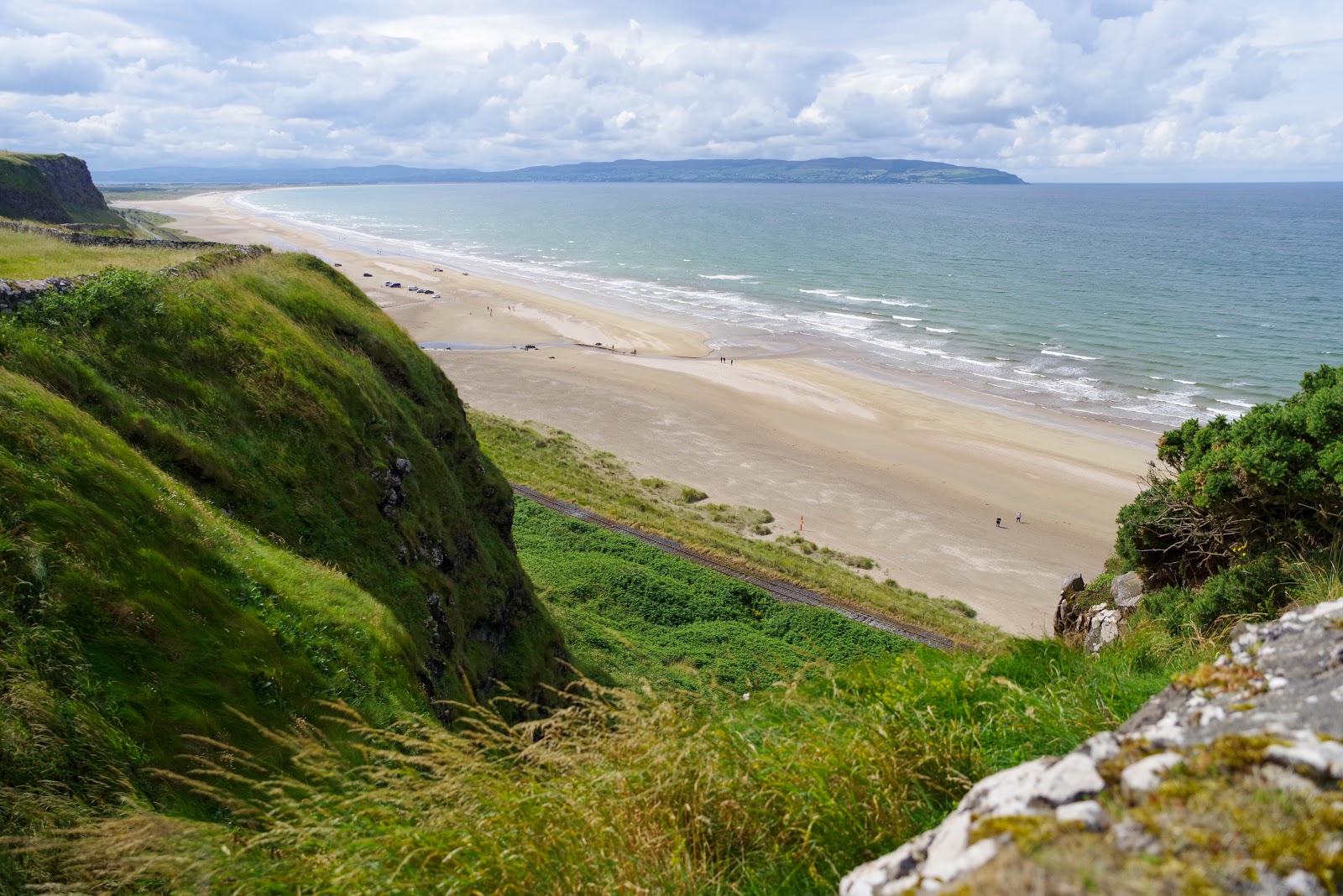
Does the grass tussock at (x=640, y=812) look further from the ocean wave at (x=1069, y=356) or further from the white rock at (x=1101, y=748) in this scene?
the ocean wave at (x=1069, y=356)

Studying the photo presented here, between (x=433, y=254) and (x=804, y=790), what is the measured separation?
479ft

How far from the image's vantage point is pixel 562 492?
35.5 metres

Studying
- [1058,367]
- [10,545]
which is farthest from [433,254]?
[10,545]

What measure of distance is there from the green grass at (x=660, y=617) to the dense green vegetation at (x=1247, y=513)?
9.79 meters

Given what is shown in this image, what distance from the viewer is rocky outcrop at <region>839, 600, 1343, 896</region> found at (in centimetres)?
221

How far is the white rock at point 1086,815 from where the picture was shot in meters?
2.54

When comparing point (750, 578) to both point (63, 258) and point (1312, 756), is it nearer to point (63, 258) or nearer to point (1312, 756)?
point (63, 258)

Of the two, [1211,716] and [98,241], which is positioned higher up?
[98,241]

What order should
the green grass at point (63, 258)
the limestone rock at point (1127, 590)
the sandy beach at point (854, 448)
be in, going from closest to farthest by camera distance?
the limestone rock at point (1127, 590) < the green grass at point (63, 258) < the sandy beach at point (854, 448)

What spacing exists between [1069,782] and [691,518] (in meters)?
34.4

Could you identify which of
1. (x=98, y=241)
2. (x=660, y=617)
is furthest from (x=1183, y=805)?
(x=98, y=241)

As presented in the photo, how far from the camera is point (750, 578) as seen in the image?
29.0 meters

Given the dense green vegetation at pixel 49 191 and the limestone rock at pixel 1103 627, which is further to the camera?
the dense green vegetation at pixel 49 191

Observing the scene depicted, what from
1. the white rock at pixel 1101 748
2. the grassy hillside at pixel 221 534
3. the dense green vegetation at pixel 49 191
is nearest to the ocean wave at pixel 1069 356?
the grassy hillside at pixel 221 534
